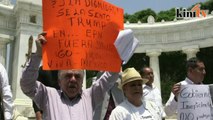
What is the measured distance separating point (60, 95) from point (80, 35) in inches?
50.6

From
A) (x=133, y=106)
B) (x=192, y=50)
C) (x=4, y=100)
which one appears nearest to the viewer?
(x=133, y=106)

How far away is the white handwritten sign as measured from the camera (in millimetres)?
7223

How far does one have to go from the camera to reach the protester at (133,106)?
261 inches

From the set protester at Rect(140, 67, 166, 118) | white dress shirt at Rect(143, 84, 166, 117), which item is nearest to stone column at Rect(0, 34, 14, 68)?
protester at Rect(140, 67, 166, 118)

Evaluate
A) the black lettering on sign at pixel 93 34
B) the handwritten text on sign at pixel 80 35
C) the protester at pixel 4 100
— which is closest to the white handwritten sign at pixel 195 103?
the handwritten text on sign at pixel 80 35

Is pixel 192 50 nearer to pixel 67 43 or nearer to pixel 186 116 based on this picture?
pixel 186 116

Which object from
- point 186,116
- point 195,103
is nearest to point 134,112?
point 186,116

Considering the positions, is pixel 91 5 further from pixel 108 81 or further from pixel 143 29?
pixel 143 29

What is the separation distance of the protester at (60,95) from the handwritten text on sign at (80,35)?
0.20 meters

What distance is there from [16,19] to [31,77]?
38.7m

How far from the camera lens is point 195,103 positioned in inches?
287

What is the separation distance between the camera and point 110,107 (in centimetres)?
910

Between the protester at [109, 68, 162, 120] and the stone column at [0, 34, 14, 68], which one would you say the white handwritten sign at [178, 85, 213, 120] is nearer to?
the protester at [109, 68, 162, 120]

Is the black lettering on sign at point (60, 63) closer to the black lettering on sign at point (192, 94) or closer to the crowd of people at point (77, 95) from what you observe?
the crowd of people at point (77, 95)
